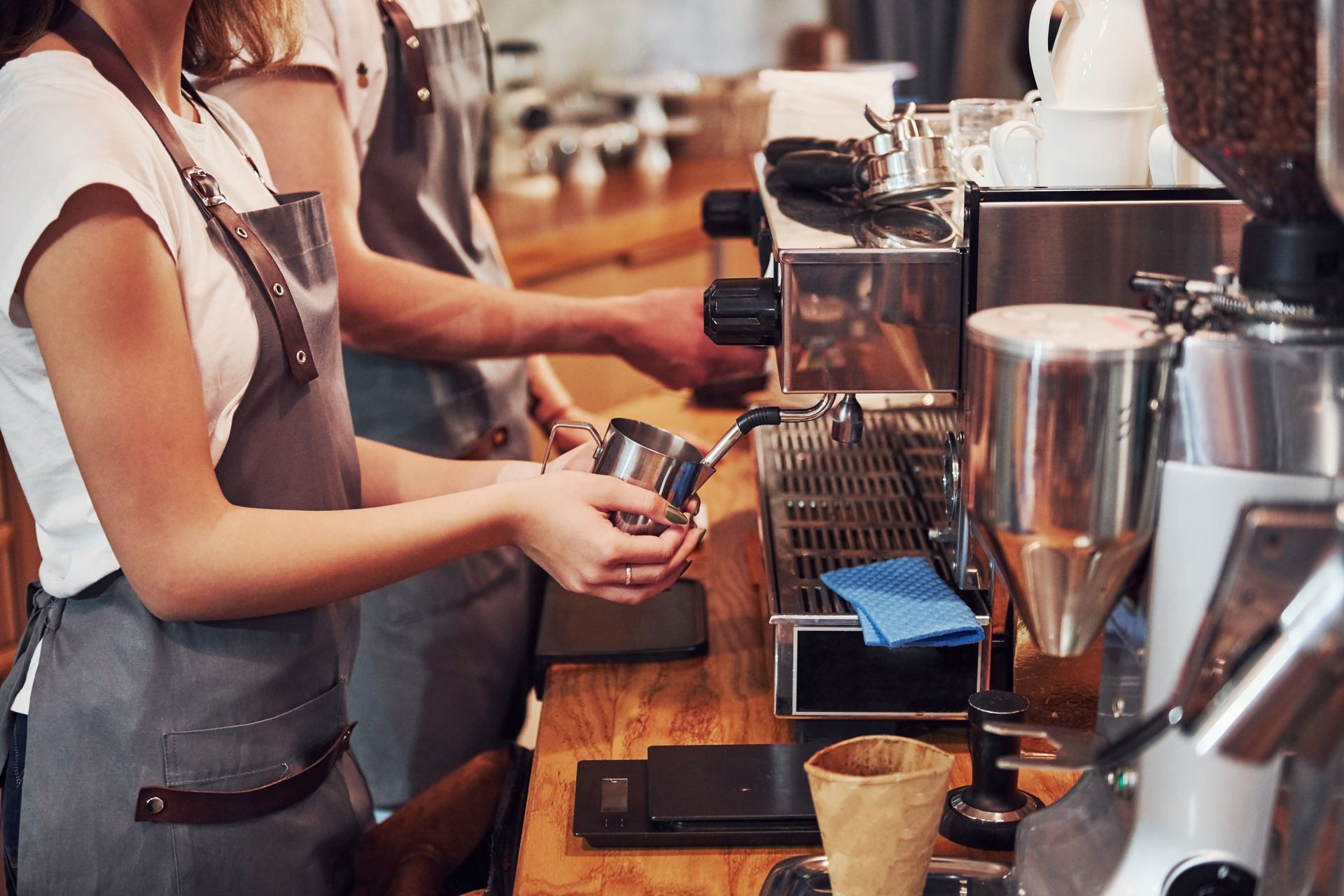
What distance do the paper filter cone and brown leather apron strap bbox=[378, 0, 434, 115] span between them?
1.06 metres

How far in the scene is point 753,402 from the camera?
7.02ft

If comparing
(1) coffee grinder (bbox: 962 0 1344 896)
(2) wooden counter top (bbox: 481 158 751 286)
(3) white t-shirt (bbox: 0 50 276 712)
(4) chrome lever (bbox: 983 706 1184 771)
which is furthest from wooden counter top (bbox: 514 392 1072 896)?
(2) wooden counter top (bbox: 481 158 751 286)

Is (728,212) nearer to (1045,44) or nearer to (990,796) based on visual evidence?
(1045,44)

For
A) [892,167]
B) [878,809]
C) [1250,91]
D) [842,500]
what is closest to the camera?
[1250,91]

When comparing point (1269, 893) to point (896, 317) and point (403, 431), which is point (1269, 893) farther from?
point (403, 431)

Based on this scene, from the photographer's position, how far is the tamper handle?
940mm

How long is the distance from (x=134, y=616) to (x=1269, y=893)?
0.81 m

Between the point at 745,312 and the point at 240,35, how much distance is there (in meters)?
0.58

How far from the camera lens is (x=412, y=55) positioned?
1.57 metres

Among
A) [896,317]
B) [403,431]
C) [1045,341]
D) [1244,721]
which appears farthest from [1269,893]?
[403,431]

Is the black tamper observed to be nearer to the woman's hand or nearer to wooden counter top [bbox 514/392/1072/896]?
wooden counter top [bbox 514/392/1072/896]

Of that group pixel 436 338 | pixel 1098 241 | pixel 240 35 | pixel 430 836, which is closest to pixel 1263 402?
pixel 1098 241

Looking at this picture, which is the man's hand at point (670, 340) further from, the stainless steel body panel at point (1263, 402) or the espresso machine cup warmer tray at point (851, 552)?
the stainless steel body panel at point (1263, 402)

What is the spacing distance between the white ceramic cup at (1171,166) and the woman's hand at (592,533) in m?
0.46
